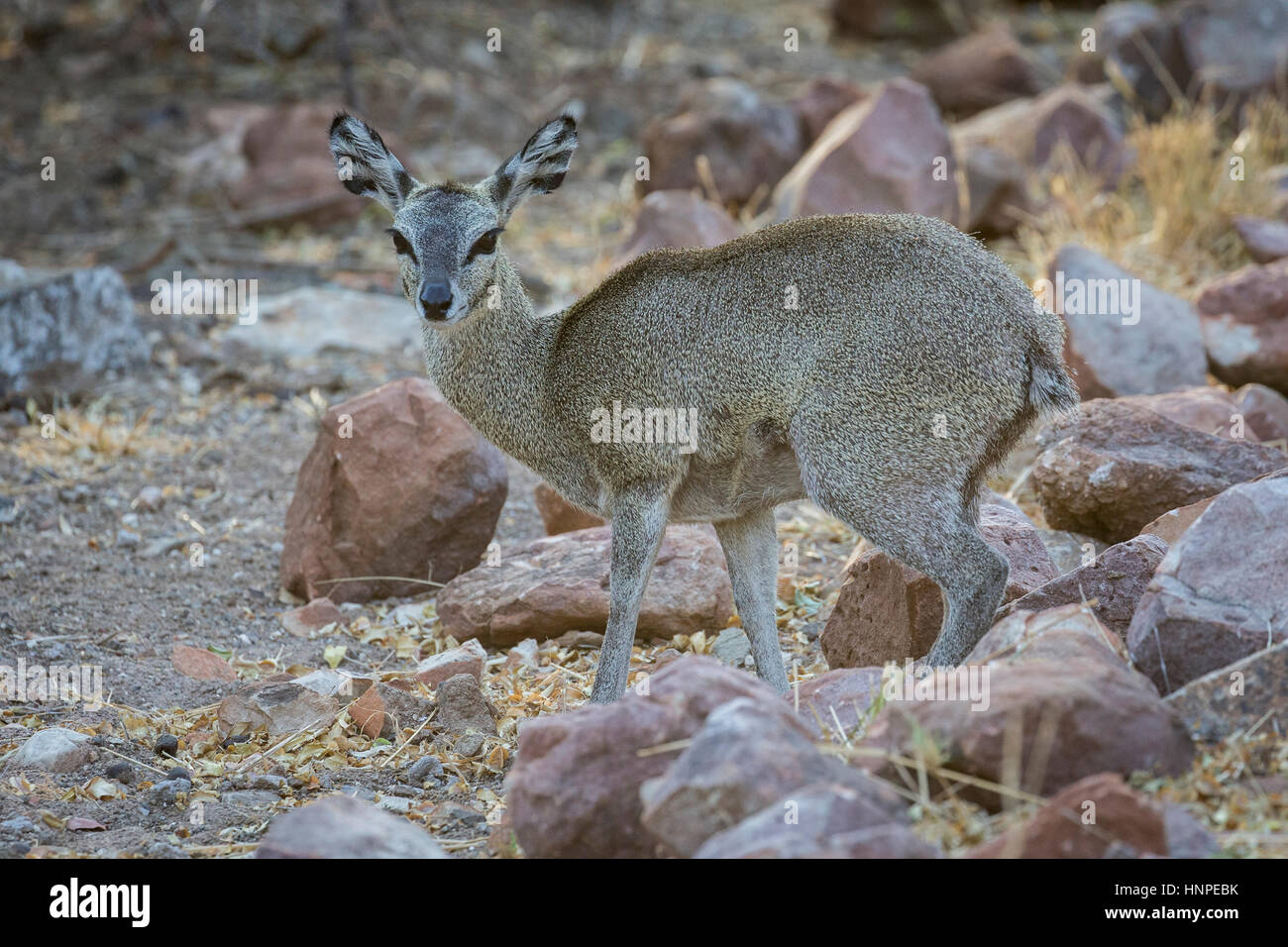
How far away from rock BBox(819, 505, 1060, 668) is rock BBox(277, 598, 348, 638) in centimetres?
266

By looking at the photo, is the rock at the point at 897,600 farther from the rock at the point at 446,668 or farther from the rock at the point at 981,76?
the rock at the point at 981,76

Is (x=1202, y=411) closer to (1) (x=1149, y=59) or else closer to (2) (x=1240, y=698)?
(2) (x=1240, y=698)

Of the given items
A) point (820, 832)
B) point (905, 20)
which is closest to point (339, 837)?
point (820, 832)

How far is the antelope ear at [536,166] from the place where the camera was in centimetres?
680

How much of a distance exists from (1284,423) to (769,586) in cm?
376

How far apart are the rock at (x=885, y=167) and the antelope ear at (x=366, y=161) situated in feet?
18.5

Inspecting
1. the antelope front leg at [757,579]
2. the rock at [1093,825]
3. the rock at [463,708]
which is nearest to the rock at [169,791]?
the rock at [463,708]

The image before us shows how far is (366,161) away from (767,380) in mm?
2255

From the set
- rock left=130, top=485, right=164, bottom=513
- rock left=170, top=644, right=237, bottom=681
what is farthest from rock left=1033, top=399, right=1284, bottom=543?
rock left=130, top=485, right=164, bottom=513

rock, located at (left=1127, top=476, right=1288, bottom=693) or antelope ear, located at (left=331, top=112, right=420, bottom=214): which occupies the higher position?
antelope ear, located at (left=331, top=112, right=420, bottom=214)

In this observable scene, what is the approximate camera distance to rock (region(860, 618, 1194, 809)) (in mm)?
4281

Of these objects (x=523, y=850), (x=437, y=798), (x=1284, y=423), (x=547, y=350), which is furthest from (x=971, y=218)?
(x=523, y=850)

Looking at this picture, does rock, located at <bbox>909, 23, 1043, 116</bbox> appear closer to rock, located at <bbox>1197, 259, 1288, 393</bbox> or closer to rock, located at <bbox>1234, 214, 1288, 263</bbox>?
rock, located at <bbox>1234, 214, 1288, 263</bbox>

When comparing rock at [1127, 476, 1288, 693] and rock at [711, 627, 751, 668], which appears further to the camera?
rock at [711, 627, 751, 668]
